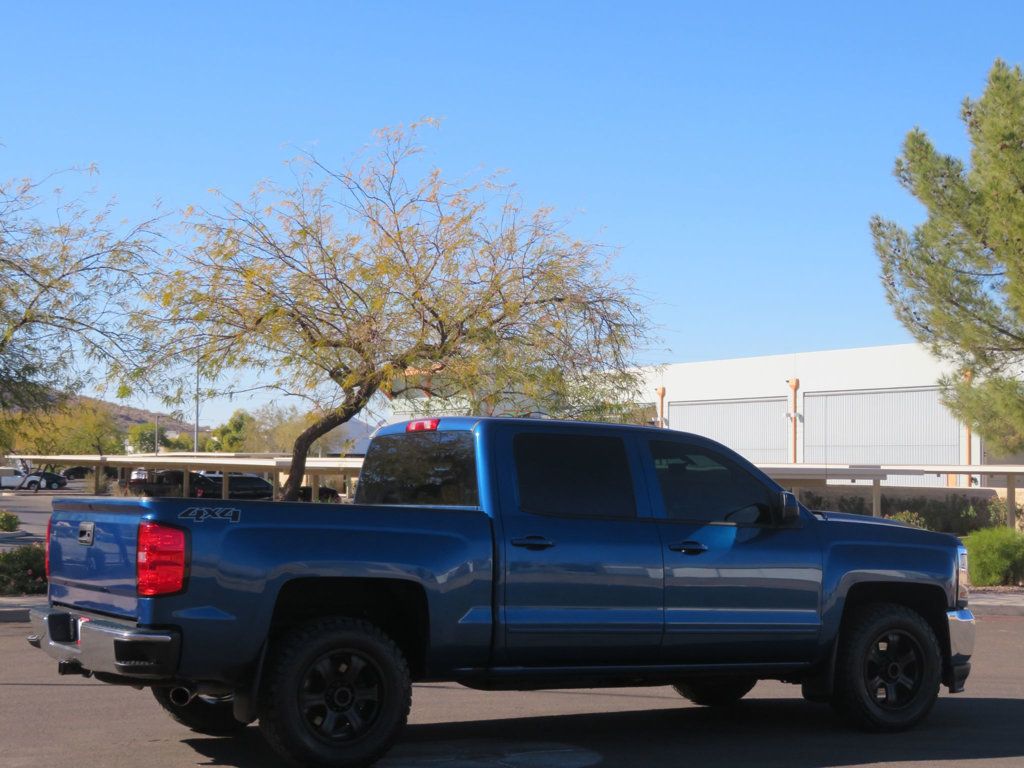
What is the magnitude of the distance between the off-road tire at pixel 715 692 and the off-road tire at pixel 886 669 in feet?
3.45

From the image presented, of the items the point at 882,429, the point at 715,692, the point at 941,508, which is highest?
the point at 882,429

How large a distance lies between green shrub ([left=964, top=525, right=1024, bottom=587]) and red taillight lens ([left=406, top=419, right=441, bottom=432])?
16.4m

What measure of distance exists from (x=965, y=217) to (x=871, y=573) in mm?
17235

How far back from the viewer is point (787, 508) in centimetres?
834

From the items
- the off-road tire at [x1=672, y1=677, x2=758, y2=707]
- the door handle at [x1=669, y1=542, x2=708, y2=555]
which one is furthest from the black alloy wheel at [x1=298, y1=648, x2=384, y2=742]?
the off-road tire at [x1=672, y1=677, x2=758, y2=707]

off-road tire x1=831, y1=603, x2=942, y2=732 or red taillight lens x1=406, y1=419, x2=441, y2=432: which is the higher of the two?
red taillight lens x1=406, y1=419, x2=441, y2=432

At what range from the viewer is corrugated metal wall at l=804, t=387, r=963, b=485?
53.6 m

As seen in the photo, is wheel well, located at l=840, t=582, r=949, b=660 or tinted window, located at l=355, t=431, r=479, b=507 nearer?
tinted window, located at l=355, t=431, r=479, b=507

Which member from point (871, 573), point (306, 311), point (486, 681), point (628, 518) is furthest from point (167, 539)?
point (306, 311)

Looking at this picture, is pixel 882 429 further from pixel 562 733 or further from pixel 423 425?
pixel 423 425

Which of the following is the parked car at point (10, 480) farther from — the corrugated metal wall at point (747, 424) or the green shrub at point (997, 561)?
the green shrub at point (997, 561)

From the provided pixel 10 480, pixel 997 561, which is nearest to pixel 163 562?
pixel 997 561

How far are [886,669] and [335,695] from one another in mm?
3834

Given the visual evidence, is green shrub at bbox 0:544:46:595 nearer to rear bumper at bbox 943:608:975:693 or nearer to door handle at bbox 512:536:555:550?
door handle at bbox 512:536:555:550
